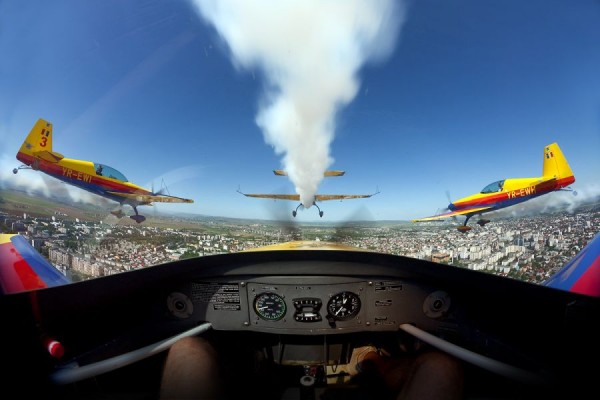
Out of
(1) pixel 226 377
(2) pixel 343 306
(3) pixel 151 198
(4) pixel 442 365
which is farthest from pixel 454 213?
(3) pixel 151 198

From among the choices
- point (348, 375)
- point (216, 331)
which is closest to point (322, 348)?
point (348, 375)

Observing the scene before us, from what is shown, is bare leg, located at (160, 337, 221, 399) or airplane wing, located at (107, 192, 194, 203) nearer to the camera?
bare leg, located at (160, 337, 221, 399)

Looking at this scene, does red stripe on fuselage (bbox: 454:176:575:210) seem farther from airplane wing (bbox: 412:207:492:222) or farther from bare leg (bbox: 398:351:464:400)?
bare leg (bbox: 398:351:464:400)

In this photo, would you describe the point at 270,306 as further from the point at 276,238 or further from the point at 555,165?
the point at 555,165

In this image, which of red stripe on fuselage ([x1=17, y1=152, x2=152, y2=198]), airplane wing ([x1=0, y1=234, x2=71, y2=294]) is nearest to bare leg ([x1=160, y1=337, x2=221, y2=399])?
airplane wing ([x1=0, y1=234, x2=71, y2=294])

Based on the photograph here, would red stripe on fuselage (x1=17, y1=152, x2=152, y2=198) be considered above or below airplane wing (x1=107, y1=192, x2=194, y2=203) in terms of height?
above

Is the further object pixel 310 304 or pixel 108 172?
pixel 108 172

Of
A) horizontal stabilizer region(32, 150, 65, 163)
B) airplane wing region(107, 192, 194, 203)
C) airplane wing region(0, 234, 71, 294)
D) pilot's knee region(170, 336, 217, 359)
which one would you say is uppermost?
horizontal stabilizer region(32, 150, 65, 163)

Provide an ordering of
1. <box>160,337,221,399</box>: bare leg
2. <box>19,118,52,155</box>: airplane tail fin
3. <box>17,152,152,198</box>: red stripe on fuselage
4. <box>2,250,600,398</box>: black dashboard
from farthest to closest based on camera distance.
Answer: <box>17,152,152,198</box>: red stripe on fuselage < <box>19,118,52,155</box>: airplane tail fin < <box>2,250,600,398</box>: black dashboard < <box>160,337,221,399</box>: bare leg
